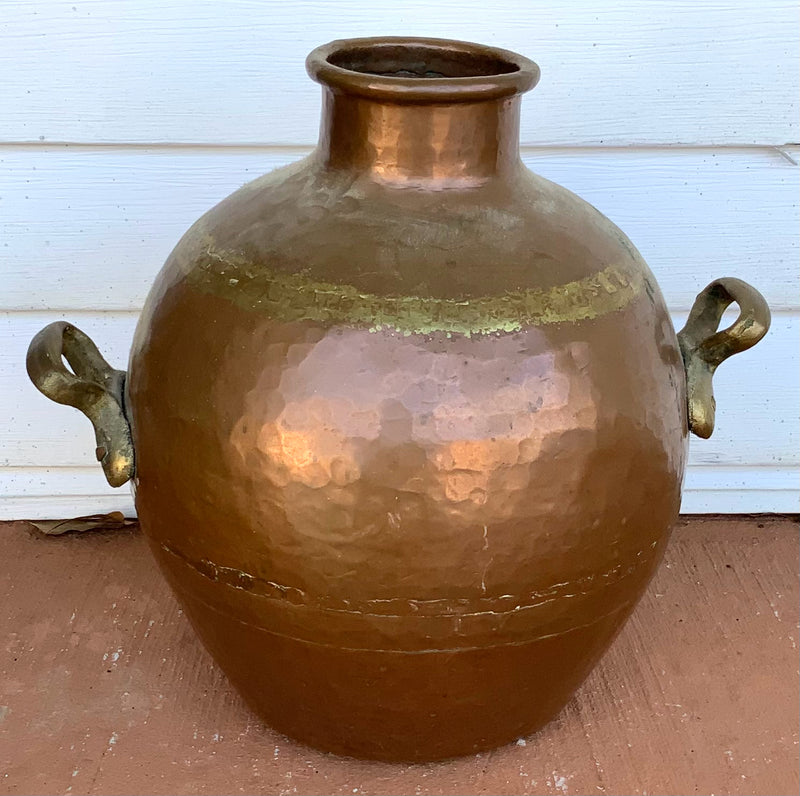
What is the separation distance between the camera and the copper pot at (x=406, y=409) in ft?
3.36

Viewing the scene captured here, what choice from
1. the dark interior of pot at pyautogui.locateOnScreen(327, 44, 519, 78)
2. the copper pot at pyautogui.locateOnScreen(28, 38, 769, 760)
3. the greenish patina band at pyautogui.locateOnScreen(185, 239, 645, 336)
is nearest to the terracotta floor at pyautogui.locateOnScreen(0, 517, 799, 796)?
the copper pot at pyautogui.locateOnScreen(28, 38, 769, 760)

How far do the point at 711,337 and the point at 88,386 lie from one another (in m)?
0.70

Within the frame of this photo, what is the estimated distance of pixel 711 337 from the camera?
1.24 m

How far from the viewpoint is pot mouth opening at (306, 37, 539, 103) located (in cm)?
106

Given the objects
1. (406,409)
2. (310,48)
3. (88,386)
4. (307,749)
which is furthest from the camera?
(310,48)

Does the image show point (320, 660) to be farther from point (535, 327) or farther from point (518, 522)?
point (535, 327)

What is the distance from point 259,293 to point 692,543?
1054mm

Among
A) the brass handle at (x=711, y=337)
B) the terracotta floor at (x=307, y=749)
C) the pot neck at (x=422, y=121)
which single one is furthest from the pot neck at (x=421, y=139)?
the terracotta floor at (x=307, y=749)

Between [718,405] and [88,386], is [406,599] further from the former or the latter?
[718,405]

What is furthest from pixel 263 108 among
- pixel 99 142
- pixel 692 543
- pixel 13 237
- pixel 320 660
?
pixel 692 543

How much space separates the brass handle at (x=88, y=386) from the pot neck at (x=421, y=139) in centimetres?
36

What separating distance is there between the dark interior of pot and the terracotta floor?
2.64 ft

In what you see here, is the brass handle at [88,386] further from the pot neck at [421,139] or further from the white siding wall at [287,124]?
the white siding wall at [287,124]

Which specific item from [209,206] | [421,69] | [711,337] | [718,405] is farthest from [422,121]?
[718,405]
